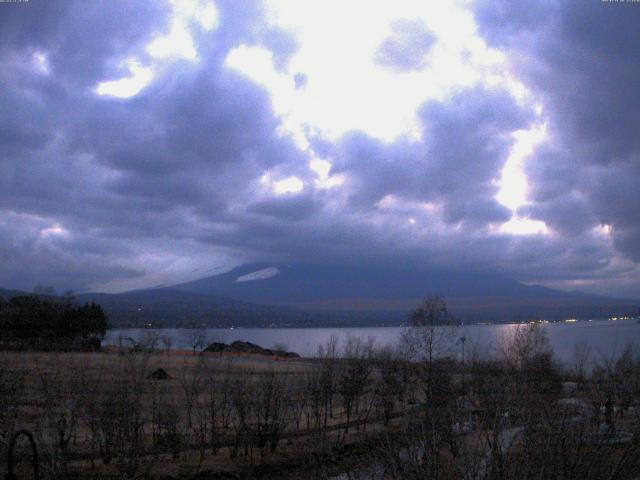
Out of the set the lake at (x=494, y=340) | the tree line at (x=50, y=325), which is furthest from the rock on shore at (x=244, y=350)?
the tree line at (x=50, y=325)

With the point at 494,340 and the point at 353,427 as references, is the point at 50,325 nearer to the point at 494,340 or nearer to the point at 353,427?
the point at 494,340

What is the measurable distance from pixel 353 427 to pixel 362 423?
3.00 feet

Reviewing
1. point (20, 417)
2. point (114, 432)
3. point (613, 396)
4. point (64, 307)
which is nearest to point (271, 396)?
point (114, 432)

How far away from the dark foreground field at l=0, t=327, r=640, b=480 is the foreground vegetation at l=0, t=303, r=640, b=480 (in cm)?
5

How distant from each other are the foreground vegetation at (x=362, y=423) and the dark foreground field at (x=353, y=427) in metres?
0.05

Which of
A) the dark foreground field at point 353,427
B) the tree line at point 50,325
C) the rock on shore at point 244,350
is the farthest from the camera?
the rock on shore at point 244,350

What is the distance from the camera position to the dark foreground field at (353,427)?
7.17 m

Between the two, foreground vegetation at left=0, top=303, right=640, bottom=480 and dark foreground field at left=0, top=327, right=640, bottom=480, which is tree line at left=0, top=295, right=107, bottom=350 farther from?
dark foreground field at left=0, top=327, right=640, bottom=480

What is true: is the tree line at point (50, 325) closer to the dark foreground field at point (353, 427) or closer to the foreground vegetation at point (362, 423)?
the foreground vegetation at point (362, 423)

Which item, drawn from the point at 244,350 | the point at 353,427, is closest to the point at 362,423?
the point at 353,427

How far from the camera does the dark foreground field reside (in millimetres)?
7172

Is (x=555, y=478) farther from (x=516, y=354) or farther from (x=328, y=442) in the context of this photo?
(x=516, y=354)

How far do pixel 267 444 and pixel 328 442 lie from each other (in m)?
2.66

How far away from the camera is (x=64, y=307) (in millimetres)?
85062
